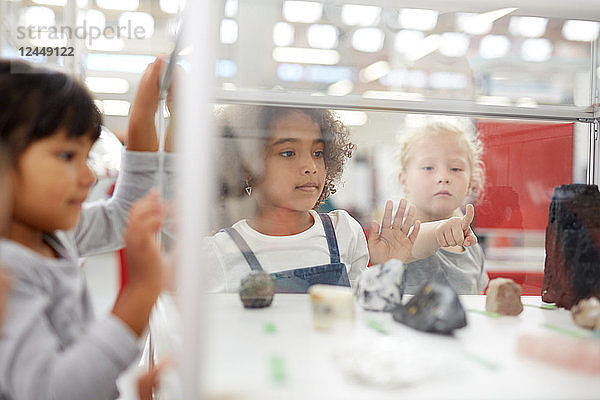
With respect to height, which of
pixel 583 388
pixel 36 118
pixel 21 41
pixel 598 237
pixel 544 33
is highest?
pixel 544 33

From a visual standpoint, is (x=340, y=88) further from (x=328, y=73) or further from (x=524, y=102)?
(x=524, y=102)

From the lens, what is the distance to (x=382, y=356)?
2.03ft

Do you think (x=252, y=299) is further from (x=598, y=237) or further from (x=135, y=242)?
(x=598, y=237)

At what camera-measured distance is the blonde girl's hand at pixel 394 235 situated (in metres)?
1.15

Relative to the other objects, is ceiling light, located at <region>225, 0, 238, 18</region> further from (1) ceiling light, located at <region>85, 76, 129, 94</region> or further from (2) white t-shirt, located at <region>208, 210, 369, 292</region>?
(2) white t-shirt, located at <region>208, 210, 369, 292</region>

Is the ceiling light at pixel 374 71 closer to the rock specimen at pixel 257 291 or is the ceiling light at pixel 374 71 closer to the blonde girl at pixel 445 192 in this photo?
the blonde girl at pixel 445 192

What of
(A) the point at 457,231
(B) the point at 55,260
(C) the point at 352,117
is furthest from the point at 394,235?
(B) the point at 55,260

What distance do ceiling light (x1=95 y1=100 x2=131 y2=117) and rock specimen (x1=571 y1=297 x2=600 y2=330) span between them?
69 centimetres

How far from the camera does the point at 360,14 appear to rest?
1022mm

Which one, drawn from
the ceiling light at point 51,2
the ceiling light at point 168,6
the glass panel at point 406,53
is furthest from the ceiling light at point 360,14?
the ceiling light at point 51,2

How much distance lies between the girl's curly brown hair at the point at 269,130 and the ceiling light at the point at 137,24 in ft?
0.99

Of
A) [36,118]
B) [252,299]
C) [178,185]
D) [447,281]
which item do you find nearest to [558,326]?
[447,281]

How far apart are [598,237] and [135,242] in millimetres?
757

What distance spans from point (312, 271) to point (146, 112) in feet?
1.50
